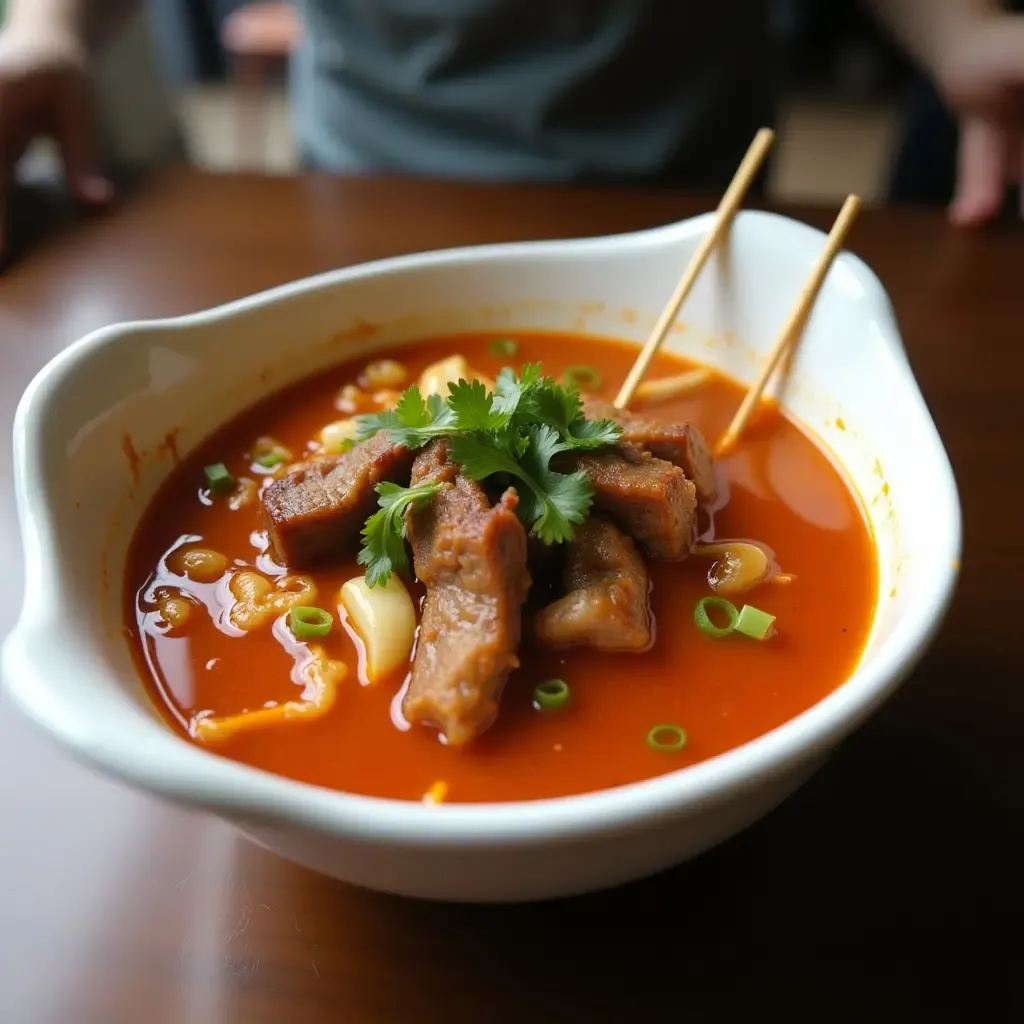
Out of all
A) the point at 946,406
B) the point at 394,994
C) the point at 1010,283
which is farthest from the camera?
the point at 1010,283

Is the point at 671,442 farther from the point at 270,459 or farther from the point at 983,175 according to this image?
the point at 983,175

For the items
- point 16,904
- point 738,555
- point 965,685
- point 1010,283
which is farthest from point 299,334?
point 1010,283

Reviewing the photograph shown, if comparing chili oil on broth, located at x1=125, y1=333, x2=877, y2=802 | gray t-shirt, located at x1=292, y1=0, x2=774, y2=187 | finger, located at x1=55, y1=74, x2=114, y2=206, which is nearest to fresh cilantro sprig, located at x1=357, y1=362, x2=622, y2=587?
chili oil on broth, located at x1=125, y1=333, x2=877, y2=802

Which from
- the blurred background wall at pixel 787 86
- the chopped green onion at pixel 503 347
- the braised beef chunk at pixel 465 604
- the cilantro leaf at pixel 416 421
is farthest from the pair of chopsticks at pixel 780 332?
the blurred background wall at pixel 787 86

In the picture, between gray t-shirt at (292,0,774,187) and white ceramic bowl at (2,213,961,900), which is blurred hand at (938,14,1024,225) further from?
white ceramic bowl at (2,213,961,900)

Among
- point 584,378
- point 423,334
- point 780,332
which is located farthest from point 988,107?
point 423,334

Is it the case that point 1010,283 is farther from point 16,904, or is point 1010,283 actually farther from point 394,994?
point 16,904

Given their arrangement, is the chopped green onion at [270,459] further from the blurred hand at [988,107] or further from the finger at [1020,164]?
the finger at [1020,164]
